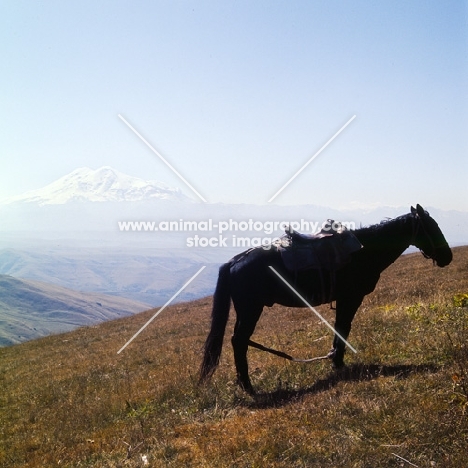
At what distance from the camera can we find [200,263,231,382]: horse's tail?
29.4ft

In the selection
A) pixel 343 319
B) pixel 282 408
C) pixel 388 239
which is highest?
pixel 388 239

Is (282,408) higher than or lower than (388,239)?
lower

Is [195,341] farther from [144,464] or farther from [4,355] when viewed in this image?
[4,355]

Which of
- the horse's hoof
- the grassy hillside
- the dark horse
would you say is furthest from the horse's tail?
the horse's hoof

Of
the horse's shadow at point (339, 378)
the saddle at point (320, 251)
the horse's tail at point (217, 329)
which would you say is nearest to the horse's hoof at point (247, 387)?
the horse's shadow at point (339, 378)

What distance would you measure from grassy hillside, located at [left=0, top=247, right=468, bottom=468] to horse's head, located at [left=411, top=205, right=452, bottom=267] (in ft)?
5.47

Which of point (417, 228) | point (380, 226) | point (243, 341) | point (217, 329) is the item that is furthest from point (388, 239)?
point (217, 329)

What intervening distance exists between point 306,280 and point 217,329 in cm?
216

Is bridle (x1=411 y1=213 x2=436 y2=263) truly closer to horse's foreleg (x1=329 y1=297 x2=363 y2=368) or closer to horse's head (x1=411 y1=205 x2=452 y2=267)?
horse's head (x1=411 y1=205 x2=452 y2=267)

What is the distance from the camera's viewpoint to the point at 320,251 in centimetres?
865

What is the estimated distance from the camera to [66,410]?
1073 centimetres

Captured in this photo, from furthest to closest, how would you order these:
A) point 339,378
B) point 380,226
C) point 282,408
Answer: point 380,226, point 339,378, point 282,408

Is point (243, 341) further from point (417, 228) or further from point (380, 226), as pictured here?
point (417, 228)

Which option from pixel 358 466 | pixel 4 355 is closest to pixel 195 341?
pixel 358 466
